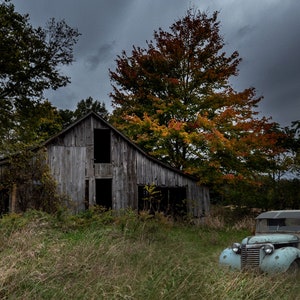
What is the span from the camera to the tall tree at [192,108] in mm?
21094

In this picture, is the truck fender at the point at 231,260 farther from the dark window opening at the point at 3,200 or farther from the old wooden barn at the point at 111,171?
the dark window opening at the point at 3,200

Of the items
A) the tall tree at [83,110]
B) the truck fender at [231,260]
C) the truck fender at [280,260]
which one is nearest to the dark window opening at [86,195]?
the truck fender at [231,260]

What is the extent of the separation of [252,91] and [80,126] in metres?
10.2

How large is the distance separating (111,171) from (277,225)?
40.8 feet

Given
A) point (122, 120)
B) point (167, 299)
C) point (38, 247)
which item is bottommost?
point (167, 299)

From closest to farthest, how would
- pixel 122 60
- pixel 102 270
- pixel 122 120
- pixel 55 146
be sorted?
pixel 102 270 → pixel 55 146 → pixel 122 120 → pixel 122 60

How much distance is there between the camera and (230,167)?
21312 mm

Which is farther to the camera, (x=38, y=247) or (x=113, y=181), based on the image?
(x=113, y=181)

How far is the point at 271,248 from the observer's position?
856 cm

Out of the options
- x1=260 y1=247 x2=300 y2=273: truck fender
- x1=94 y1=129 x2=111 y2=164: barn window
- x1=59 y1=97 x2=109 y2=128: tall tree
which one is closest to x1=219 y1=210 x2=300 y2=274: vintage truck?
x1=260 y1=247 x2=300 y2=273: truck fender

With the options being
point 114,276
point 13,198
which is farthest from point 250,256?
point 13,198

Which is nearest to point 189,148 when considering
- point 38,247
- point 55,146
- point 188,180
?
point 188,180

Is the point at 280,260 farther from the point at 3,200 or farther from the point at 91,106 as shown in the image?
the point at 91,106

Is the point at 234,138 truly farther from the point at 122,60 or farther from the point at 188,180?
the point at 122,60
